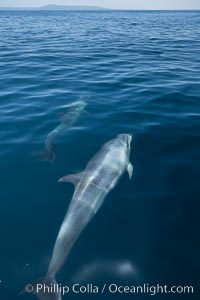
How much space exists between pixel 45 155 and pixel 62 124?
10.3 feet

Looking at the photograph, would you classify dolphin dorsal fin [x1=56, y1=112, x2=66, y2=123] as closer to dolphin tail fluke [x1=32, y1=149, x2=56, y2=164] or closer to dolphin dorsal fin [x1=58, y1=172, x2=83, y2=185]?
dolphin tail fluke [x1=32, y1=149, x2=56, y2=164]

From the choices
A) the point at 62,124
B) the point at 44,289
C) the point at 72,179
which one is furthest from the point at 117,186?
the point at 62,124

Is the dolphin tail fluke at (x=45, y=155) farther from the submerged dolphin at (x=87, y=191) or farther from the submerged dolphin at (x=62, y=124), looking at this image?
the submerged dolphin at (x=87, y=191)

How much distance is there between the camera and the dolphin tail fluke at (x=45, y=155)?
10.9 meters

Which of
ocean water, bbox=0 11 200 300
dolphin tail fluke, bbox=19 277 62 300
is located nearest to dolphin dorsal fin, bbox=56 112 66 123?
ocean water, bbox=0 11 200 300

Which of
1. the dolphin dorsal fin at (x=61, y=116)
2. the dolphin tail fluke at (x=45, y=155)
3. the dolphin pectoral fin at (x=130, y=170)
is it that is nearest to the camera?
the dolphin pectoral fin at (x=130, y=170)

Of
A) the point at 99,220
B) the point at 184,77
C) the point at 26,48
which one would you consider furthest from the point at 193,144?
the point at 26,48

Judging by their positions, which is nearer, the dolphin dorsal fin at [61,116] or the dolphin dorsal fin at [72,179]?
the dolphin dorsal fin at [72,179]

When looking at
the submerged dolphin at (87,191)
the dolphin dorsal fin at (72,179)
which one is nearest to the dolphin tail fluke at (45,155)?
the submerged dolphin at (87,191)

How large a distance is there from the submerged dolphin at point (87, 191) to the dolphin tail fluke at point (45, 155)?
1.61 metres

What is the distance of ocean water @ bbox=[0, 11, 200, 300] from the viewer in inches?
285

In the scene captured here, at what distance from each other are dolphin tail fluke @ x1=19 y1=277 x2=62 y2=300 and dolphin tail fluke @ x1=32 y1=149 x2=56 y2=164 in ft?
16.3

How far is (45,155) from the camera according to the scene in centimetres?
1109

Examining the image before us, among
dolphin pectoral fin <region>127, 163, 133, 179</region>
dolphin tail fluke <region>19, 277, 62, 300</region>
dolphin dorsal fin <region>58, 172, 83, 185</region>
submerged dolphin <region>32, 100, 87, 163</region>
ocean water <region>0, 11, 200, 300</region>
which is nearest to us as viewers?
dolphin tail fluke <region>19, 277, 62, 300</region>
